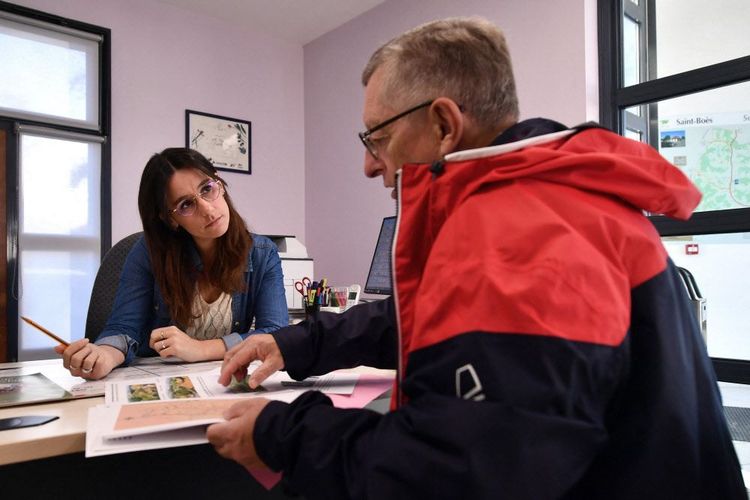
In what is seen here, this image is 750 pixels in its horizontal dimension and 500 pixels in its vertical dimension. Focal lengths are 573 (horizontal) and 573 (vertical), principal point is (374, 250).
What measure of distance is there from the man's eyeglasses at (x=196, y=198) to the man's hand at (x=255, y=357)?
2.37 ft

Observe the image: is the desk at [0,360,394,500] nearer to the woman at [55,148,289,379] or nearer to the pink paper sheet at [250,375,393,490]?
the pink paper sheet at [250,375,393,490]

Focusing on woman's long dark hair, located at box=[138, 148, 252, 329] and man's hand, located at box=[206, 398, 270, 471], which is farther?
woman's long dark hair, located at box=[138, 148, 252, 329]

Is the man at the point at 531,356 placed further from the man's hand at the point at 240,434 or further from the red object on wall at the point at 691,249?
the red object on wall at the point at 691,249

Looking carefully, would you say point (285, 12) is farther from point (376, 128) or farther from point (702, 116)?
point (376, 128)

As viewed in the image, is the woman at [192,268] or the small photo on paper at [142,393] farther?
the woman at [192,268]

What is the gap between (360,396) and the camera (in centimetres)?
95

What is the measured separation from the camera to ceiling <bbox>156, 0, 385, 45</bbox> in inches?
139

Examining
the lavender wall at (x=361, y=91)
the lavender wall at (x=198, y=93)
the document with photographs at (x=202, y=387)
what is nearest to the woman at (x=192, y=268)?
the document with photographs at (x=202, y=387)

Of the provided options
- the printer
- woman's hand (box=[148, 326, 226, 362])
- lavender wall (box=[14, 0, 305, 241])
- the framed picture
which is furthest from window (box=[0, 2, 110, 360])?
woman's hand (box=[148, 326, 226, 362])

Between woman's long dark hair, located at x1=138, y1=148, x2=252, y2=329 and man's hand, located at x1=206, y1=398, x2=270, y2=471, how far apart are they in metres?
0.97

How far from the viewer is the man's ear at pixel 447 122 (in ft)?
2.41

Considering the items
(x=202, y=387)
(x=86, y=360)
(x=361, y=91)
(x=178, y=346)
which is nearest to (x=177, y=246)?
(x=178, y=346)

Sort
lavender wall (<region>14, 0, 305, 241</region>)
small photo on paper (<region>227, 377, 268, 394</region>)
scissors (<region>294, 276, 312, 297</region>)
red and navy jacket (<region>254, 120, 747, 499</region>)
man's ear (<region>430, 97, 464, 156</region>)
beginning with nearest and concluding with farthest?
red and navy jacket (<region>254, 120, 747, 499</region>) < man's ear (<region>430, 97, 464, 156</region>) < small photo on paper (<region>227, 377, 268, 394</region>) < scissors (<region>294, 276, 312, 297</region>) < lavender wall (<region>14, 0, 305, 241</region>)

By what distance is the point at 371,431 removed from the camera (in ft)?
1.83
